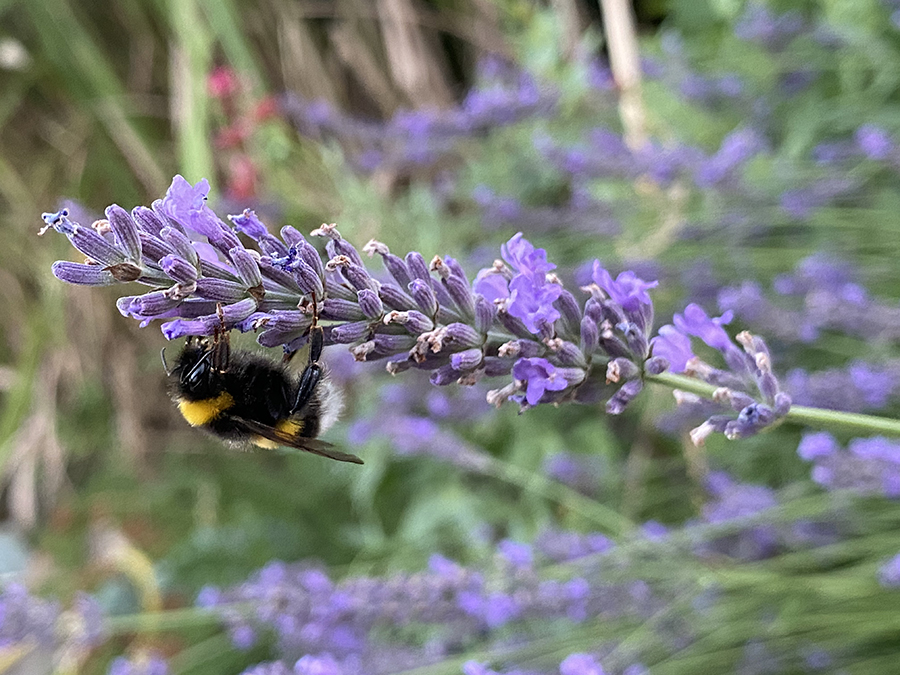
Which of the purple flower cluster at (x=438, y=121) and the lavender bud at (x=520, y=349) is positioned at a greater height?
the purple flower cluster at (x=438, y=121)

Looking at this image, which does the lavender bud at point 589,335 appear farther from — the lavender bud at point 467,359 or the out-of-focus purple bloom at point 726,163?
the out-of-focus purple bloom at point 726,163

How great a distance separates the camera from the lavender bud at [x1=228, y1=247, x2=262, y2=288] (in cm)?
78

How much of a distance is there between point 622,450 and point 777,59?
4.66 feet

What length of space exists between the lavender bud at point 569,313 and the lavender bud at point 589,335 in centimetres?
3

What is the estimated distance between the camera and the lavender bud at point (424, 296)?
838 millimetres

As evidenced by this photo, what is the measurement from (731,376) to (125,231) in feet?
2.34

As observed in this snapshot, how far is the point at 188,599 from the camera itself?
310cm

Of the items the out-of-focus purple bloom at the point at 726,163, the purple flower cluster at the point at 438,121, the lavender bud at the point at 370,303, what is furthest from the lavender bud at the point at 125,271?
the purple flower cluster at the point at 438,121

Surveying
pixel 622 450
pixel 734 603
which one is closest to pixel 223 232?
pixel 734 603

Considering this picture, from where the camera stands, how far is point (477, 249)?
2.78 m

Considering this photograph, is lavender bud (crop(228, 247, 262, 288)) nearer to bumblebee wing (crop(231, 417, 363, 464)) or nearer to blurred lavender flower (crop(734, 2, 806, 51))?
bumblebee wing (crop(231, 417, 363, 464))

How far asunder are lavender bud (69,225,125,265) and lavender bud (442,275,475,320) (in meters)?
0.35

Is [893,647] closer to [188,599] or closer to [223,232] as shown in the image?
[223,232]

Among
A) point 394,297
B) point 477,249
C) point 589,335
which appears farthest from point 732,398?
point 477,249
